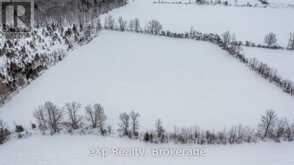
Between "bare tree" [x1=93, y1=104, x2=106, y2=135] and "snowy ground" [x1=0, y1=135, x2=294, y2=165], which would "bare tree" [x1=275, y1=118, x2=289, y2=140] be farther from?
"bare tree" [x1=93, y1=104, x2=106, y2=135]

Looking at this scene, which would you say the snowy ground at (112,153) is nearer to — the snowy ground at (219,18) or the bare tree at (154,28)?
the bare tree at (154,28)

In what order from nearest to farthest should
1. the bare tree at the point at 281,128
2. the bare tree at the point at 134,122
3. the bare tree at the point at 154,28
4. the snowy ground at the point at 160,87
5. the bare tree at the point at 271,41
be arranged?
the bare tree at the point at 281,128
the bare tree at the point at 134,122
the snowy ground at the point at 160,87
the bare tree at the point at 271,41
the bare tree at the point at 154,28

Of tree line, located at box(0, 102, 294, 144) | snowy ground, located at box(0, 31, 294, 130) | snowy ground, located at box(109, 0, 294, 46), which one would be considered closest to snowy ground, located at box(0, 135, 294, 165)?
tree line, located at box(0, 102, 294, 144)

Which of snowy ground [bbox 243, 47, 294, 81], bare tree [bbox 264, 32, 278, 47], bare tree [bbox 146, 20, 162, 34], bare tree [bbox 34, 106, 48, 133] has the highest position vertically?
bare tree [bbox 146, 20, 162, 34]

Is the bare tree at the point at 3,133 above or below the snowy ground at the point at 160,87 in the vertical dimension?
below

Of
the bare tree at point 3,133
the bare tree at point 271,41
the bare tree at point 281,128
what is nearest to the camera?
the bare tree at point 3,133

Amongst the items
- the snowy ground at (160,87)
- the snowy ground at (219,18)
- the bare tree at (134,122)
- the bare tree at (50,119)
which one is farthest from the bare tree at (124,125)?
the snowy ground at (219,18)

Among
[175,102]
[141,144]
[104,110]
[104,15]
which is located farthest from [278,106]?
[104,15]
